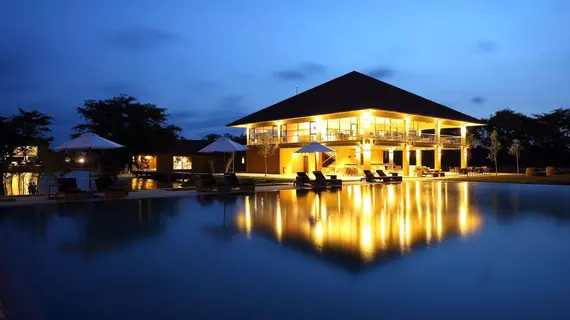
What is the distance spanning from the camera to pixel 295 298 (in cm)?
448

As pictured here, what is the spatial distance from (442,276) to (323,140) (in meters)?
28.9

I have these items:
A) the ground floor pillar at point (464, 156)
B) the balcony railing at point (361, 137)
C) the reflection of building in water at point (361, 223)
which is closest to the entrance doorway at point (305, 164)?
the balcony railing at point (361, 137)

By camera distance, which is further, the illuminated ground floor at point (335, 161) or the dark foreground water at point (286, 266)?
the illuminated ground floor at point (335, 161)

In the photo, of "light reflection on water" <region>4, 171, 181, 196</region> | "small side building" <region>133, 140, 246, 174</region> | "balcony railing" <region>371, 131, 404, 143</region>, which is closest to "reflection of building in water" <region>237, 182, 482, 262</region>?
"light reflection on water" <region>4, 171, 181, 196</region>

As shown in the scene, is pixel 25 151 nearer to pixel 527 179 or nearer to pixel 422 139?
pixel 422 139

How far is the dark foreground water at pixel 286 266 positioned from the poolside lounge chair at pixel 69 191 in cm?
385

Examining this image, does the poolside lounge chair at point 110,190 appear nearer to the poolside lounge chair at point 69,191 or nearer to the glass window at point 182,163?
the poolside lounge chair at point 69,191

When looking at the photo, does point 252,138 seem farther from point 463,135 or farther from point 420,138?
point 463,135

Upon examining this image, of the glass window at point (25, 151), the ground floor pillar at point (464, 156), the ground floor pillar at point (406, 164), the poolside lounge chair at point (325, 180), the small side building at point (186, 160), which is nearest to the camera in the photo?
the poolside lounge chair at point (325, 180)

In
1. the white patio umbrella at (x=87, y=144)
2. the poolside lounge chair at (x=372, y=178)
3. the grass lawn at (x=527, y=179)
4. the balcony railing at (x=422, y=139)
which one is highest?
the balcony railing at (x=422, y=139)

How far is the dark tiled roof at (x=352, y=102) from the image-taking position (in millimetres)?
31853

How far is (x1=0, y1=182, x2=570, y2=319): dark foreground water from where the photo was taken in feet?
13.9

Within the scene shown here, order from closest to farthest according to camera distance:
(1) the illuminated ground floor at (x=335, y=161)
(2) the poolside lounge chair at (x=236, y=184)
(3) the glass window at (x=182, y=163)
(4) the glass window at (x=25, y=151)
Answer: (2) the poolside lounge chair at (x=236, y=184)
(4) the glass window at (x=25, y=151)
(1) the illuminated ground floor at (x=335, y=161)
(3) the glass window at (x=182, y=163)

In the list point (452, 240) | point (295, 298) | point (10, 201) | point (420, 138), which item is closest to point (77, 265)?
point (295, 298)
